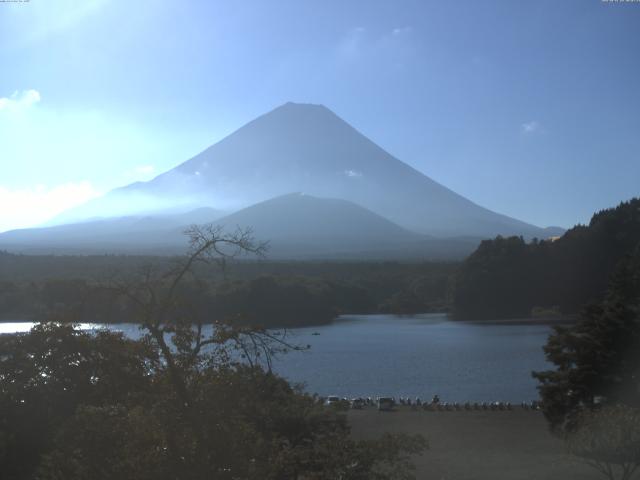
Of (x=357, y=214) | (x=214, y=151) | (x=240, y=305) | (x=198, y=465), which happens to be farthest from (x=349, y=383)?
(x=214, y=151)

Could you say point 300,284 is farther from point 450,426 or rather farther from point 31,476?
point 31,476

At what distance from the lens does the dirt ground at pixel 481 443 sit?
9258 millimetres

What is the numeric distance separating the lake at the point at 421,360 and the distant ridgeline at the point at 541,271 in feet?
9.88

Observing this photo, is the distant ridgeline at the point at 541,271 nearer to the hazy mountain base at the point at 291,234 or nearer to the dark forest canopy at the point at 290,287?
the dark forest canopy at the point at 290,287

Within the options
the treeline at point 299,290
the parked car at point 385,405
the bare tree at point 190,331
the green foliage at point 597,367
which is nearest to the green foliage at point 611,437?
the green foliage at point 597,367

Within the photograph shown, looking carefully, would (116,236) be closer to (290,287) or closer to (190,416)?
(290,287)

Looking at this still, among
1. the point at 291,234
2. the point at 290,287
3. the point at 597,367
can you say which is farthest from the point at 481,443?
the point at 291,234

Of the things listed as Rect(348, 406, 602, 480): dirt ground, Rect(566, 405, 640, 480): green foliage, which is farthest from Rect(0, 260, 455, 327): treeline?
Rect(566, 405, 640, 480): green foliage

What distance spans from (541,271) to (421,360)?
52.6 feet

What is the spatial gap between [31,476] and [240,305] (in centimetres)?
2554

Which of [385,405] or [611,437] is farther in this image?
[385,405]

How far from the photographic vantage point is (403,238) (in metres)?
82.3

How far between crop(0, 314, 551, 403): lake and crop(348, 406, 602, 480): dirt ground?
216cm

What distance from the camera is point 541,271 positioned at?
121ft
